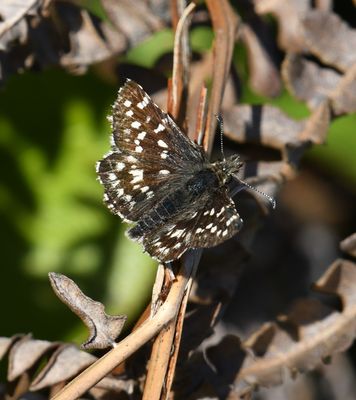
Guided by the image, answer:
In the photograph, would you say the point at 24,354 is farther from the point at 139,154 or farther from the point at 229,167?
the point at 229,167

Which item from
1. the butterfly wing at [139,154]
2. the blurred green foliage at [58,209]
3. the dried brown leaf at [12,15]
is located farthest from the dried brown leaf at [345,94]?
the dried brown leaf at [12,15]

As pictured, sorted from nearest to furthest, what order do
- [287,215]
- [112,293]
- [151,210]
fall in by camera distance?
[151,210] → [112,293] → [287,215]

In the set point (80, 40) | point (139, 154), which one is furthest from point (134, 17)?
point (139, 154)

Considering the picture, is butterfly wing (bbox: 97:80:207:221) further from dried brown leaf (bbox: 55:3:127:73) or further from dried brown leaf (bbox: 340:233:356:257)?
dried brown leaf (bbox: 340:233:356:257)

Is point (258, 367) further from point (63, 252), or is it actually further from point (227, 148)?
point (63, 252)

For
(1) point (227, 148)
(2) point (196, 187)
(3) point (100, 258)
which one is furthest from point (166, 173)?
(3) point (100, 258)

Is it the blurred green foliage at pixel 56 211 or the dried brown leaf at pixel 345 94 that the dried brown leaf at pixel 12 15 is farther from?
Answer: the dried brown leaf at pixel 345 94
